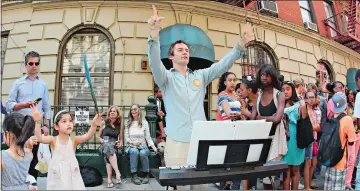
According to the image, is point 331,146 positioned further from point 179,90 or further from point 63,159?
point 63,159

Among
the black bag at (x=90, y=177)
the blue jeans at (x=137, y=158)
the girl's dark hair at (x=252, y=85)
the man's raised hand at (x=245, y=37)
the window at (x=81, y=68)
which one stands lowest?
the black bag at (x=90, y=177)

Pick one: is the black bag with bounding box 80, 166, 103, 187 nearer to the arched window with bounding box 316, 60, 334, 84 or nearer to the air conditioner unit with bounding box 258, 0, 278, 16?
the air conditioner unit with bounding box 258, 0, 278, 16

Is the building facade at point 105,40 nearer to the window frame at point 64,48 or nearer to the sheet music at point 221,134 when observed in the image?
the window frame at point 64,48

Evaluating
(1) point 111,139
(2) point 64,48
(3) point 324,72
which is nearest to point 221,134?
(1) point 111,139

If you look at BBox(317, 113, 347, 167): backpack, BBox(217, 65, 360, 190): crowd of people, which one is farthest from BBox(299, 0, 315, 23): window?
BBox(317, 113, 347, 167): backpack

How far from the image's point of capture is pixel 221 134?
221 cm

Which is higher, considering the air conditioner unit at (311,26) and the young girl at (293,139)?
the air conditioner unit at (311,26)

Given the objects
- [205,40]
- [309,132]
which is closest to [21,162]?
[309,132]

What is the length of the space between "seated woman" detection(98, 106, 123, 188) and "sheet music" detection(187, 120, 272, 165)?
383 centimetres

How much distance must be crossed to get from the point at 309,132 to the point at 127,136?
346 cm

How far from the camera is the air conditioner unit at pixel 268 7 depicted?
11.5 m

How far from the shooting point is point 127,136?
6211 millimetres

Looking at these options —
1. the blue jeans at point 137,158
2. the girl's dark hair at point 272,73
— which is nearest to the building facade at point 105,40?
the blue jeans at point 137,158

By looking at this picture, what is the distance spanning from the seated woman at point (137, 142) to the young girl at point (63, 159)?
268cm
